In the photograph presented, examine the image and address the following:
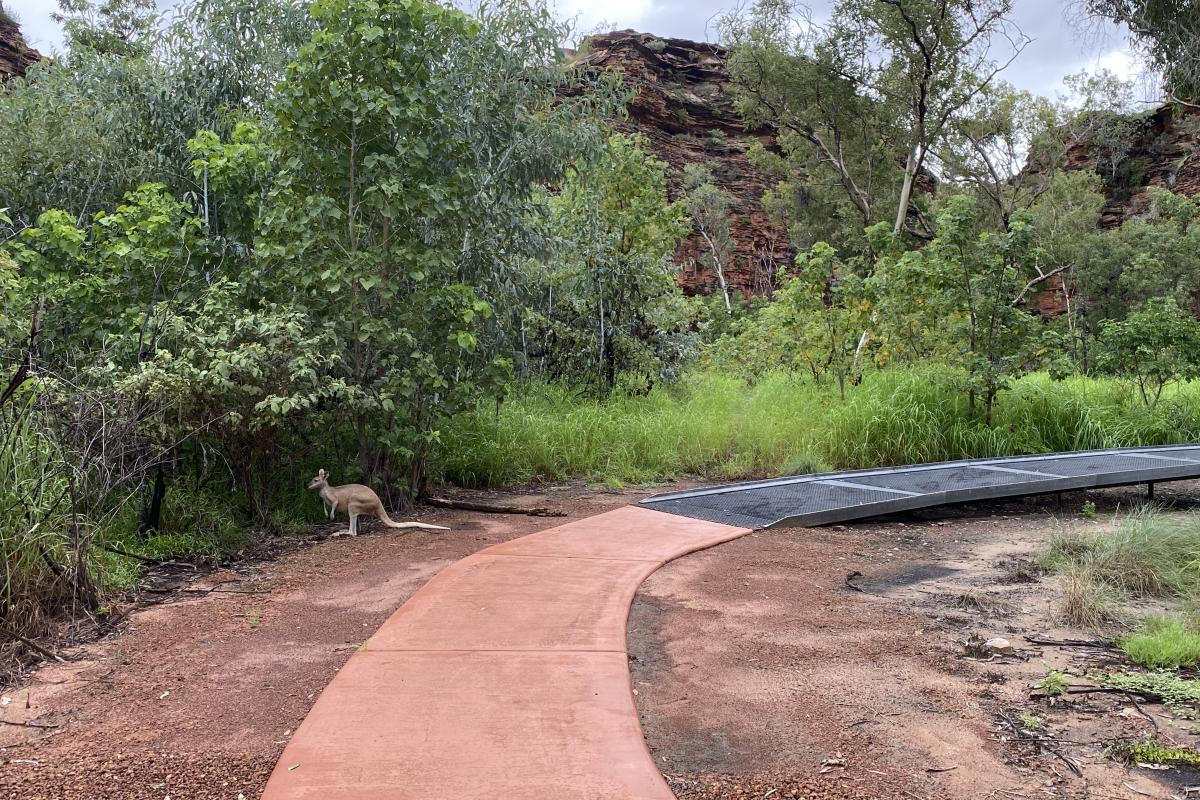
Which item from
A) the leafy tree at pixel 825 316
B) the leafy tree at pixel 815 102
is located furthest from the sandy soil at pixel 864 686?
the leafy tree at pixel 815 102

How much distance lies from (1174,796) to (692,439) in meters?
7.58

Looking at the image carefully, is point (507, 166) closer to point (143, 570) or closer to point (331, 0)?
point (331, 0)

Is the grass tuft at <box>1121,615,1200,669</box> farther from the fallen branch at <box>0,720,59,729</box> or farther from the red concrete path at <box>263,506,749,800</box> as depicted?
the fallen branch at <box>0,720,59,729</box>

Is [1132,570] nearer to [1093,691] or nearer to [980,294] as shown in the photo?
[1093,691]

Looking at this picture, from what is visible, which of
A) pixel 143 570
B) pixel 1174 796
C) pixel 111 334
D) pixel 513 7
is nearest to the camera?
pixel 1174 796

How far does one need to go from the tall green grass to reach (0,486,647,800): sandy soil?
3532mm

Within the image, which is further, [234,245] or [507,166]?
[507,166]

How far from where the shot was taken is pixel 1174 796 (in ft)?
7.95

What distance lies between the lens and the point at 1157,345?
1109cm

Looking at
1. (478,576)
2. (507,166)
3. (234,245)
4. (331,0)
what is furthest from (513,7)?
(478,576)

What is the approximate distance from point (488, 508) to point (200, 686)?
3.98m

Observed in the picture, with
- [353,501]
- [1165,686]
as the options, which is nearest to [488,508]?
[353,501]

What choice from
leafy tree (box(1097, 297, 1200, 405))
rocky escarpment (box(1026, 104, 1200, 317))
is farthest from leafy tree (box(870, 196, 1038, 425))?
rocky escarpment (box(1026, 104, 1200, 317))

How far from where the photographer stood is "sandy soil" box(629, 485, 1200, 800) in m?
2.57
